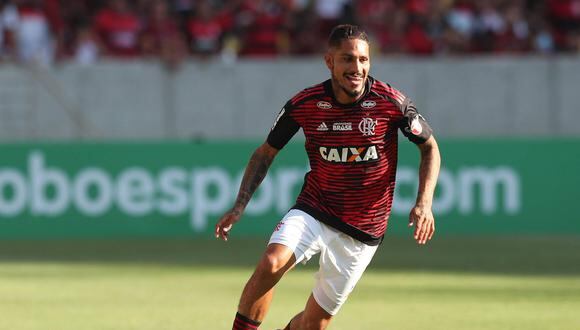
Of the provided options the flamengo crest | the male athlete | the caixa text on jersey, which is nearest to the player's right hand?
the male athlete

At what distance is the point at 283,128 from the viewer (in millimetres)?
8211

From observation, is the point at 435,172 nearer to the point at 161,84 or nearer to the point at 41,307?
the point at 41,307

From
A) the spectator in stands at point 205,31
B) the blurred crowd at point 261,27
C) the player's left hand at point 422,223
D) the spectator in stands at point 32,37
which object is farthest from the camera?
the blurred crowd at point 261,27

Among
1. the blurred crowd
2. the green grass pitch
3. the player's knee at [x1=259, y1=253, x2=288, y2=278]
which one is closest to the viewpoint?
the player's knee at [x1=259, y1=253, x2=288, y2=278]

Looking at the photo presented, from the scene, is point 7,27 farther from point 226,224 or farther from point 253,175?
point 226,224

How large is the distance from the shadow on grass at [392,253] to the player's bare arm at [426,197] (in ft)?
23.1

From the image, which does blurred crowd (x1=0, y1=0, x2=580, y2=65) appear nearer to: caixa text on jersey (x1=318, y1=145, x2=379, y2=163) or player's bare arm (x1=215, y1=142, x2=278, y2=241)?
player's bare arm (x1=215, y1=142, x2=278, y2=241)

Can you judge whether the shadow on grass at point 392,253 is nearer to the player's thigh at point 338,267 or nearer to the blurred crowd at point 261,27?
the blurred crowd at point 261,27

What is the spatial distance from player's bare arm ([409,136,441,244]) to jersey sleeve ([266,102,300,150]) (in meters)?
0.86

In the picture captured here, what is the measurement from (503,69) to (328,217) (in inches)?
575

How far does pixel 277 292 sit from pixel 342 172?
5.09 meters

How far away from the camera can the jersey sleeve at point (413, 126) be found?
26.2 feet

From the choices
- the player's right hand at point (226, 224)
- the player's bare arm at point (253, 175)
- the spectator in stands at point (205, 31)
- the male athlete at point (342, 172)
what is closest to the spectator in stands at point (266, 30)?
the spectator in stands at point (205, 31)

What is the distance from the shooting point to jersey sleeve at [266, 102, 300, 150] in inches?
322
